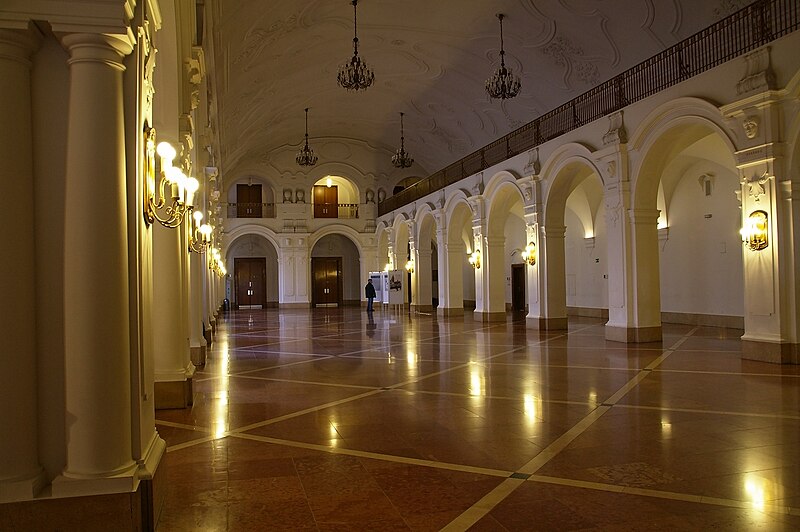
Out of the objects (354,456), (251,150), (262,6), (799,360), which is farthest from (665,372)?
(251,150)

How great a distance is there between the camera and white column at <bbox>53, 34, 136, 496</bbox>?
347cm

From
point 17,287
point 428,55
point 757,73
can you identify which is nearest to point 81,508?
point 17,287

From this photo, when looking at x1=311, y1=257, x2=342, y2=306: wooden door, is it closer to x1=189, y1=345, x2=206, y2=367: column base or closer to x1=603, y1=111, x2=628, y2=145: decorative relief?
x1=603, y1=111, x2=628, y2=145: decorative relief

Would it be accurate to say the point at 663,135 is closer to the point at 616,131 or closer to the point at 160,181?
the point at 616,131

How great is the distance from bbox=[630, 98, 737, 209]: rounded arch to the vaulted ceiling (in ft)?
13.0

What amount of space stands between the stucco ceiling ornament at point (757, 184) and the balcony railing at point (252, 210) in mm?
28096

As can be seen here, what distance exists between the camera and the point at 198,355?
429 inches

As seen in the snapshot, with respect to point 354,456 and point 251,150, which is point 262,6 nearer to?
point 354,456

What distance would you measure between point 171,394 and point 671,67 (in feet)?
43.6

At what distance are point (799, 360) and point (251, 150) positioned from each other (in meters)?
27.1

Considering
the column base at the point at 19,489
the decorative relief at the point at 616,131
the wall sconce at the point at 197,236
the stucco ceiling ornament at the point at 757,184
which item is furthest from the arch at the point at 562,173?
the column base at the point at 19,489

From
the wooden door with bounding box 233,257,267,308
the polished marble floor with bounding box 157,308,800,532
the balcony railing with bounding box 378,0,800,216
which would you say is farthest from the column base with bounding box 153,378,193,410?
the wooden door with bounding box 233,257,267,308

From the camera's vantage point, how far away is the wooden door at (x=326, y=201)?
1448 inches

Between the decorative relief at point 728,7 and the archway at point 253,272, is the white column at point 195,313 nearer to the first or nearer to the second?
the decorative relief at point 728,7
